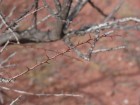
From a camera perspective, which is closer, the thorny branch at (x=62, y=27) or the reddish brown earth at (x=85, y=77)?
the thorny branch at (x=62, y=27)

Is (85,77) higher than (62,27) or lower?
lower

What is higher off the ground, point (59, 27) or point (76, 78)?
point (59, 27)

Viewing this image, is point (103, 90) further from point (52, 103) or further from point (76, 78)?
point (52, 103)

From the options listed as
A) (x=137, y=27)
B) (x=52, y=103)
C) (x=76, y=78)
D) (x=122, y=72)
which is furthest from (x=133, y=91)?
(x=137, y=27)

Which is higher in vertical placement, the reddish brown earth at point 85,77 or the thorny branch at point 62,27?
the thorny branch at point 62,27

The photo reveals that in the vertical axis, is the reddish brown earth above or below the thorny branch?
below

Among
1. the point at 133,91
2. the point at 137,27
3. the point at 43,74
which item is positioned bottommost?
the point at 133,91

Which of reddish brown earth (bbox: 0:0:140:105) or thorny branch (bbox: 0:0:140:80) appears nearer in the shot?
thorny branch (bbox: 0:0:140:80)

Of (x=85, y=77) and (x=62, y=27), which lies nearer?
(x=62, y=27)
